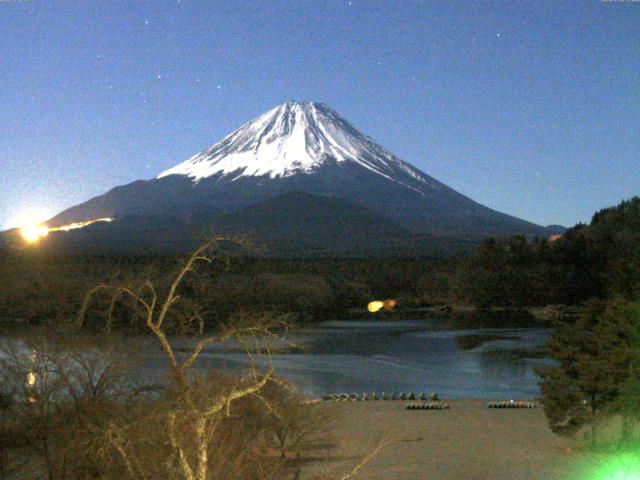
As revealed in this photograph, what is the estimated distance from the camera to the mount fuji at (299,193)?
118 m

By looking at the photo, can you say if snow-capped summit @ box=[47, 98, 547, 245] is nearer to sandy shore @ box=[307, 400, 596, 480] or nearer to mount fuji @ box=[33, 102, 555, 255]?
mount fuji @ box=[33, 102, 555, 255]

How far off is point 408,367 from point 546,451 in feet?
53.3

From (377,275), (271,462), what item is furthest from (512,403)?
(377,275)

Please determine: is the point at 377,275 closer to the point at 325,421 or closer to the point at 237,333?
the point at 325,421

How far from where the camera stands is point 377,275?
72125 mm

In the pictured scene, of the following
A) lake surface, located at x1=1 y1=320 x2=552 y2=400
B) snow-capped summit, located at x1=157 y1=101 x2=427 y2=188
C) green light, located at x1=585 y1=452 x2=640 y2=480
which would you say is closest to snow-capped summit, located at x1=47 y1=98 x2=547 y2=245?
snow-capped summit, located at x1=157 y1=101 x2=427 y2=188

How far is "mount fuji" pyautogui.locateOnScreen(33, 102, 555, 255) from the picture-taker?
118m

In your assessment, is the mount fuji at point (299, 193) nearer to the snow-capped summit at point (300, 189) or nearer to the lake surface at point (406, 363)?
the snow-capped summit at point (300, 189)

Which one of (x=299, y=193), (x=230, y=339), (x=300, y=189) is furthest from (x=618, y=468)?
(x=300, y=189)

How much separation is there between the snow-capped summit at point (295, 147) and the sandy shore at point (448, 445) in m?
125

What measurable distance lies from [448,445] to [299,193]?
115157 millimetres

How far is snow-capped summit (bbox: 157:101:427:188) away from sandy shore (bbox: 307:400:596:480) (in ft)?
410

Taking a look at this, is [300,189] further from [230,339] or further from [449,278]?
[230,339]

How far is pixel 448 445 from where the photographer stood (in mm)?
14531
